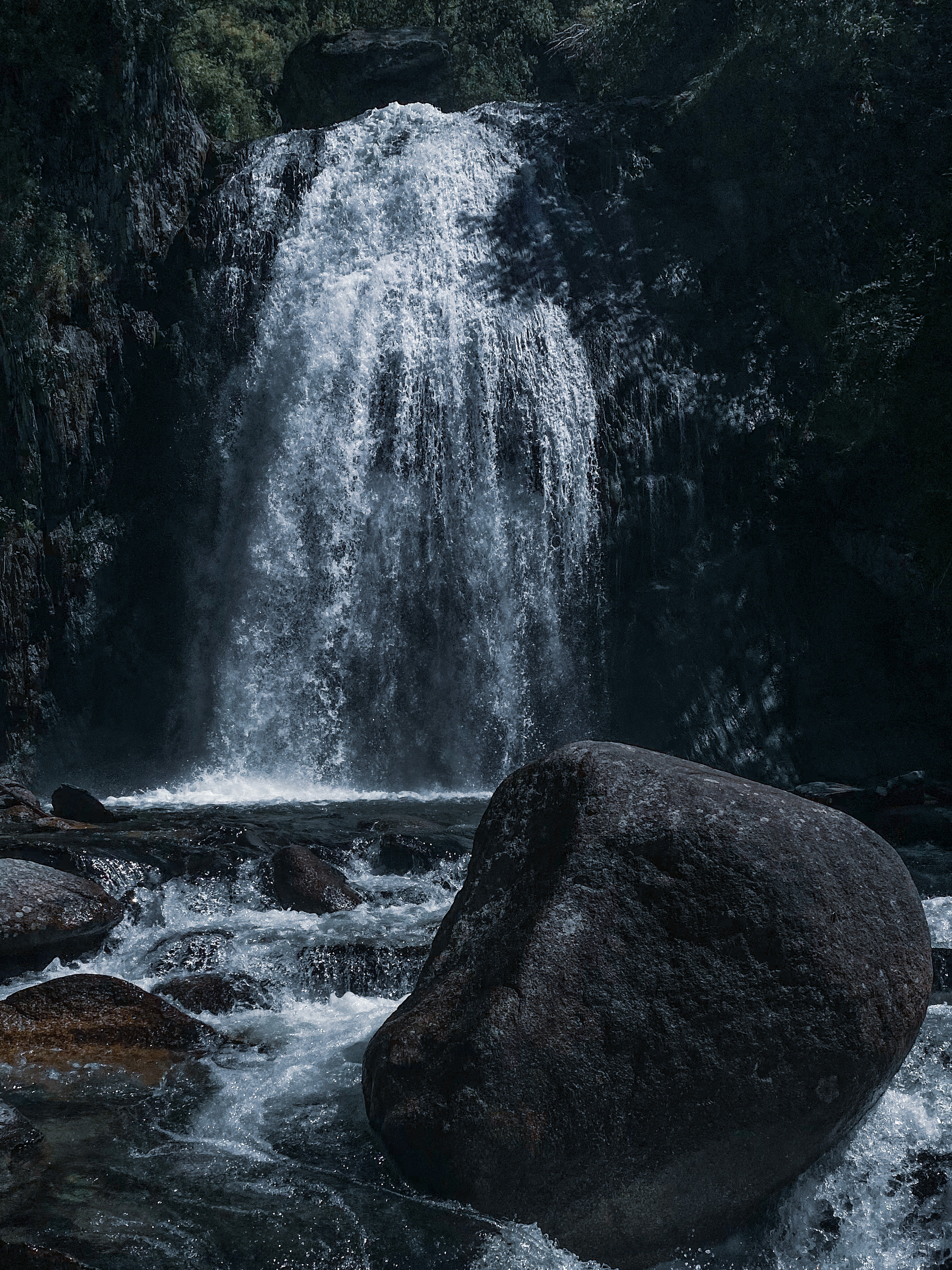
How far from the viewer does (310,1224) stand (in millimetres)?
3916

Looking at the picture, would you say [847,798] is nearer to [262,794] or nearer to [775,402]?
[775,402]

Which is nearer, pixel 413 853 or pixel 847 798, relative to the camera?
pixel 413 853

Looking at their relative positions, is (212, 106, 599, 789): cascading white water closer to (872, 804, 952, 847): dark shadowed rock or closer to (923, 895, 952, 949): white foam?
(872, 804, 952, 847): dark shadowed rock

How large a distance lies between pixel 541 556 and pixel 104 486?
6913mm

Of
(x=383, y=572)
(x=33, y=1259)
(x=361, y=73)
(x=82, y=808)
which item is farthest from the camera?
(x=361, y=73)

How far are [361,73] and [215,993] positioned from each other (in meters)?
22.3

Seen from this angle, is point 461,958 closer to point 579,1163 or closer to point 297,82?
point 579,1163

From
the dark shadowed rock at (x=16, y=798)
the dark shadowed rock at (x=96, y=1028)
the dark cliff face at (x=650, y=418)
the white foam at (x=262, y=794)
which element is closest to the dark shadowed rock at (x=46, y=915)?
the dark shadowed rock at (x=96, y=1028)

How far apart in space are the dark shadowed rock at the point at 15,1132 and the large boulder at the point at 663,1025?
1.39 meters

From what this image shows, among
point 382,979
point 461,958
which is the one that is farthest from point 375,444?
point 461,958

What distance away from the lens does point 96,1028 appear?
5828 millimetres

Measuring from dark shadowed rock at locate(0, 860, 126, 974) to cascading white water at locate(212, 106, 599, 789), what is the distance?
7876 mm

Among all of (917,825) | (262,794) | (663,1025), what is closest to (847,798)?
(917,825)

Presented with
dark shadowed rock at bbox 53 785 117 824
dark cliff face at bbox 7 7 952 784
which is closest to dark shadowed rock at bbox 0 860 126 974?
dark shadowed rock at bbox 53 785 117 824
